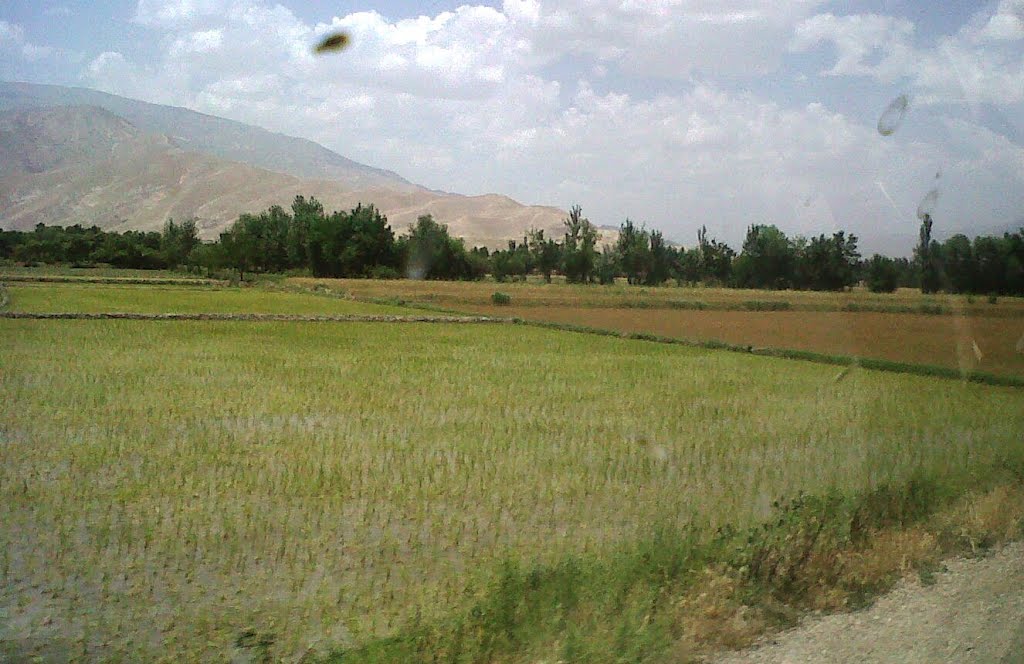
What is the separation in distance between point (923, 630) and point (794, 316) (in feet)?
102

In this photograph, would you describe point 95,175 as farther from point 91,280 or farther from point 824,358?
point 91,280

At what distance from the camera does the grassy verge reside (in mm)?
3920

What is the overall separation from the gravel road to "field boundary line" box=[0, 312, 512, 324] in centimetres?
2293

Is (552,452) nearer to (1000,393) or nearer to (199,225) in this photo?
(1000,393)

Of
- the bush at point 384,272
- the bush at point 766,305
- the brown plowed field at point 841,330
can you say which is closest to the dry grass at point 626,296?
the bush at point 766,305

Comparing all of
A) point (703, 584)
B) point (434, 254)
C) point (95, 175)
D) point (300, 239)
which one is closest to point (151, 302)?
point (95, 175)

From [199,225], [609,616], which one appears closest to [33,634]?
[609,616]

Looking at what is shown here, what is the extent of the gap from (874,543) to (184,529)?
4.54m

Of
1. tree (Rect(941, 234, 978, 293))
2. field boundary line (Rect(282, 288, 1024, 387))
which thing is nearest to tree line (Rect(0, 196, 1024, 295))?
tree (Rect(941, 234, 978, 293))

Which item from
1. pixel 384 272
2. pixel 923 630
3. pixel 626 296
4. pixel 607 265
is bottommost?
pixel 923 630

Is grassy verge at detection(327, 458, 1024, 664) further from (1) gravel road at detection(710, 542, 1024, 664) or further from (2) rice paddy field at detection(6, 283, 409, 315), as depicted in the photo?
(2) rice paddy field at detection(6, 283, 409, 315)

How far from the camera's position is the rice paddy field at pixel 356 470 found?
4.54 meters

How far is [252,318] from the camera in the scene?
28.5 m

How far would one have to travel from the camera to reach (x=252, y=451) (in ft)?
27.6
